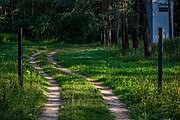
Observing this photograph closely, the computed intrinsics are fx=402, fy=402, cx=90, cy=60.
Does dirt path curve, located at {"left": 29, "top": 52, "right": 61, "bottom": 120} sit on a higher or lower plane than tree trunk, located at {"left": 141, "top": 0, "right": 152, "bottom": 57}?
lower

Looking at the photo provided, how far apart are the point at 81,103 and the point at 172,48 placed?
48.2ft

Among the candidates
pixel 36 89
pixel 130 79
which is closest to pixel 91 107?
pixel 36 89

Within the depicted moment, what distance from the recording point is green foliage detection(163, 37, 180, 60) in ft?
71.8

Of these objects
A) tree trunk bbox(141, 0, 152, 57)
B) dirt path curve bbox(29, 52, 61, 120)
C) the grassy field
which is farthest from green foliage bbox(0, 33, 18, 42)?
dirt path curve bbox(29, 52, 61, 120)

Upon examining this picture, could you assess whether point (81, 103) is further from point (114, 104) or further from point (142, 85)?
point (142, 85)

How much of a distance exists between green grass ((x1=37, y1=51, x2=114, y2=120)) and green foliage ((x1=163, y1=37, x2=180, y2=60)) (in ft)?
28.4

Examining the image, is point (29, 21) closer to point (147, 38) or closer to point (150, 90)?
point (147, 38)

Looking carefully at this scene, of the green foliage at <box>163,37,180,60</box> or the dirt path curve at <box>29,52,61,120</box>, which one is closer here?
the dirt path curve at <box>29,52,61,120</box>

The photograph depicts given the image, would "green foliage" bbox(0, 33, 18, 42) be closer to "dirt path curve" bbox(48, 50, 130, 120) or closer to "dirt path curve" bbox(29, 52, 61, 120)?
"dirt path curve" bbox(29, 52, 61, 120)

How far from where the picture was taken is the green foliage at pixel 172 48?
2189 cm

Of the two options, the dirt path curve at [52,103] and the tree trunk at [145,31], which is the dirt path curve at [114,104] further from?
the tree trunk at [145,31]

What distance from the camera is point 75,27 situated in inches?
2080

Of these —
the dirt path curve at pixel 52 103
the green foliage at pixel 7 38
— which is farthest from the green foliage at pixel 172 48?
the green foliage at pixel 7 38

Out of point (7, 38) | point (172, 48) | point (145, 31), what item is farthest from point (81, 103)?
point (7, 38)
